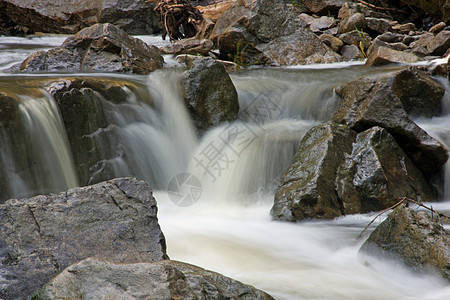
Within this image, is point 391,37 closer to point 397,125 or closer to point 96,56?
point 397,125

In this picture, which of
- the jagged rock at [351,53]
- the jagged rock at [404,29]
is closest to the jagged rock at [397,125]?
the jagged rock at [351,53]

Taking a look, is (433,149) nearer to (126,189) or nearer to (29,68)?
(126,189)

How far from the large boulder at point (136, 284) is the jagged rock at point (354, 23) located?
8872mm

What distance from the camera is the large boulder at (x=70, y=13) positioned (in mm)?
11914

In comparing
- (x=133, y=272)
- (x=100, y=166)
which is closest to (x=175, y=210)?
(x=100, y=166)

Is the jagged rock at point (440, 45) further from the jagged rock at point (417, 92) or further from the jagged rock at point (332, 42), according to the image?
the jagged rock at point (417, 92)

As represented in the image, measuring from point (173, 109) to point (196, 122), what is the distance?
1.09 ft

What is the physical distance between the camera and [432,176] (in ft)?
15.6

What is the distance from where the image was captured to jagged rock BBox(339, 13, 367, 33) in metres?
9.77

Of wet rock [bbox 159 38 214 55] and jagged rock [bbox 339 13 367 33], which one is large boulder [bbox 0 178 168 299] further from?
jagged rock [bbox 339 13 367 33]

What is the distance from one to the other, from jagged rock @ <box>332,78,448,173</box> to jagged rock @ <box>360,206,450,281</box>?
1.85 m

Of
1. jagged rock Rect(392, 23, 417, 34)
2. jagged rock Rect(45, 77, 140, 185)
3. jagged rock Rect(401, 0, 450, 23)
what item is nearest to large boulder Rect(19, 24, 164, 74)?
jagged rock Rect(45, 77, 140, 185)

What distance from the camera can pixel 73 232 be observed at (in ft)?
8.02

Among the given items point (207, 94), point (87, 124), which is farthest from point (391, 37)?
point (87, 124)
